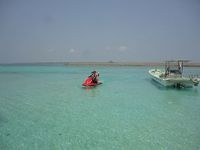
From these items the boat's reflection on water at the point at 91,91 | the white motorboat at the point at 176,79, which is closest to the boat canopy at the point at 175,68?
the white motorboat at the point at 176,79

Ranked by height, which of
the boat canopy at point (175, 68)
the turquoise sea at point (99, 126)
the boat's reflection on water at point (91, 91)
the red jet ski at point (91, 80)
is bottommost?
the turquoise sea at point (99, 126)

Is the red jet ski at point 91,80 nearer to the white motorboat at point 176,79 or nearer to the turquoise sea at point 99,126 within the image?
the white motorboat at point 176,79

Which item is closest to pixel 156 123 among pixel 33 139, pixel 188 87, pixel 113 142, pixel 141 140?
pixel 141 140

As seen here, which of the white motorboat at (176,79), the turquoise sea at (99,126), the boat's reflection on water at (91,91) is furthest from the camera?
the white motorboat at (176,79)

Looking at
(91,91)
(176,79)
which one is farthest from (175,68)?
(91,91)

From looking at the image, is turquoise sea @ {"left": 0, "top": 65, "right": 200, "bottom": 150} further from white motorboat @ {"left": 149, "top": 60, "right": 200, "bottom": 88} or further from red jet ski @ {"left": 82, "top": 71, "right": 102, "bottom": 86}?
red jet ski @ {"left": 82, "top": 71, "right": 102, "bottom": 86}

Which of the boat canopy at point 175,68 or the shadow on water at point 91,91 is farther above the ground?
the boat canopy at point 175,68

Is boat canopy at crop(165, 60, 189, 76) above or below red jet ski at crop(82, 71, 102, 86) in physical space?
above

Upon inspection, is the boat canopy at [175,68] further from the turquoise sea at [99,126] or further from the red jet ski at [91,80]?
the turquoise sea at [99,126]

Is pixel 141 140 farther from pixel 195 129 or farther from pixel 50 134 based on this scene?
pixel 50 134

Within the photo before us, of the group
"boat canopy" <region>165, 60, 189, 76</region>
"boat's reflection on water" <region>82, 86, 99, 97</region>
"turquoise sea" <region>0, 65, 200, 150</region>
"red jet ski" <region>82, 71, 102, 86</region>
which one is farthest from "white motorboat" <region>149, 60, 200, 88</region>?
"red jet ski" <region>82, 71, 102, 86</region>

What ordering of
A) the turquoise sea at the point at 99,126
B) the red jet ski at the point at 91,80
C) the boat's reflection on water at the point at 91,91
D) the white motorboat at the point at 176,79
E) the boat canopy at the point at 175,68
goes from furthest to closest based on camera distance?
the red jet ski at the point at 91,80 → the boat canopy at the point at 175,68 → the white motorboat at the point at 176,79 → the boat's reflection on water at the point at 91,91 → the turquoise sea at the point at 99,126

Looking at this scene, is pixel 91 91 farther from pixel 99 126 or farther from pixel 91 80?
pixel 99 126

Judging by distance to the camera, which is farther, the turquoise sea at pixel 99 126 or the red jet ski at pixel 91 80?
the red jet ski at pixel 91 80
